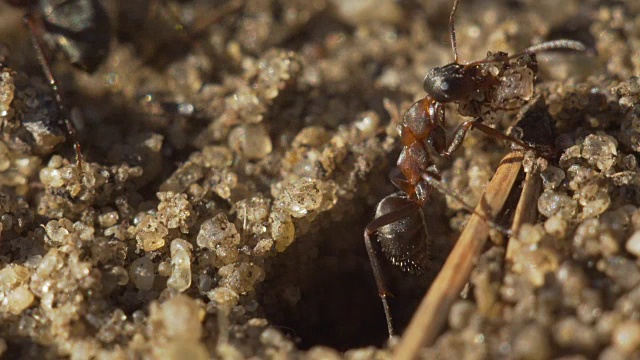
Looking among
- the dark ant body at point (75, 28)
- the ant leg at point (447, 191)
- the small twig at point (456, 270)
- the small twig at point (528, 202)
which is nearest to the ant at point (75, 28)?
the dark ant body at point (75, 28)

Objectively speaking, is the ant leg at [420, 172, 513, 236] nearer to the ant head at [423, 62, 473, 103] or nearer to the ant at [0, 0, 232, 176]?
the ant head at [423, 62, 473, 103]

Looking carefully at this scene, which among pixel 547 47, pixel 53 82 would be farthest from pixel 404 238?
pixel 53 82

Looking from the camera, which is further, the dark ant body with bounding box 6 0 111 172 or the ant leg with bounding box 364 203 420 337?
the dark ant body with bounding box 6 0 111 172

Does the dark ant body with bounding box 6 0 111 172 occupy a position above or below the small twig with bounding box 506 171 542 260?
above

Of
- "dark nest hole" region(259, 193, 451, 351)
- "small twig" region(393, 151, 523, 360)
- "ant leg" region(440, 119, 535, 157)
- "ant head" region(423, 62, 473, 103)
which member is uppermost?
"ant head" region(423, 62, 473, 103)

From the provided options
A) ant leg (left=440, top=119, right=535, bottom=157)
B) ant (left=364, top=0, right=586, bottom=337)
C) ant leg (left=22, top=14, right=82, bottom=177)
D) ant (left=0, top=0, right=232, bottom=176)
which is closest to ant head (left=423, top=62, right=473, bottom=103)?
ant (left=364, top=0, right=586, bottom=337)

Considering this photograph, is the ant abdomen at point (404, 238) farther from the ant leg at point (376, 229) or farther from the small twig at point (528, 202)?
the small twig at point (528, 202)

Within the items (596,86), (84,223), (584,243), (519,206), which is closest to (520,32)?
(596,86)
